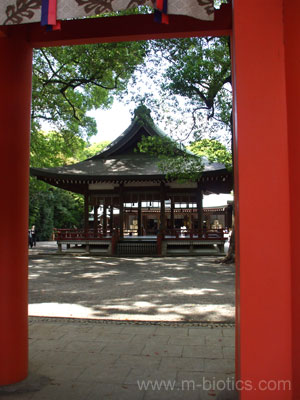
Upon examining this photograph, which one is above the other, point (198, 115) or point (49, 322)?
point (198, 115)

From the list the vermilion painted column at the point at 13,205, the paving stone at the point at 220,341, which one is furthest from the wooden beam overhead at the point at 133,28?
the paving stone at the point at 220,341

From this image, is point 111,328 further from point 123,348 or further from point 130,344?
point 123,348

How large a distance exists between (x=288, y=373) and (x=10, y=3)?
9.22 ft

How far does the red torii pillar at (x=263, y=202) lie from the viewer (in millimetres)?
1950

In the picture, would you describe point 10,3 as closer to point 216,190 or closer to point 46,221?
point 216,190

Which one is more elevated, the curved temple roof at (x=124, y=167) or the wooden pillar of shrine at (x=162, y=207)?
the curved temple roof at (x=124, y=167)

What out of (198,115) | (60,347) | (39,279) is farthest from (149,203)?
(60,347)

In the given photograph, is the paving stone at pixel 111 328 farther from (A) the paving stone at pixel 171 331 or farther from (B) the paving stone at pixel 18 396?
(B) the paving stone at pixel 18 396

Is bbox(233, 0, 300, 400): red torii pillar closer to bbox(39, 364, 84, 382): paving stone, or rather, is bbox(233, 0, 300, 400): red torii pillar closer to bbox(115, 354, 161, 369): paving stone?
bbox(115, 354, 161, 369): paving stone

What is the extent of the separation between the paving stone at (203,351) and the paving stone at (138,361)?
360 millimetres

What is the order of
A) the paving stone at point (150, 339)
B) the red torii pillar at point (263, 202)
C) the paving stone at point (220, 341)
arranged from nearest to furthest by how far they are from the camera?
1. the red torii pillar at point (263, 202)
2. the paving stone at point (220, 341)
3. the paving stone at point (150, 339)

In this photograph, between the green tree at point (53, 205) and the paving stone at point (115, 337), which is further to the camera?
the green tree at point (53, 205)

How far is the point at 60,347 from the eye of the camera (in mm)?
3975

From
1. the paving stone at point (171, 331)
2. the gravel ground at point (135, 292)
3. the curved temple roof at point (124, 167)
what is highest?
the curved temple roof at point (124, 167)
